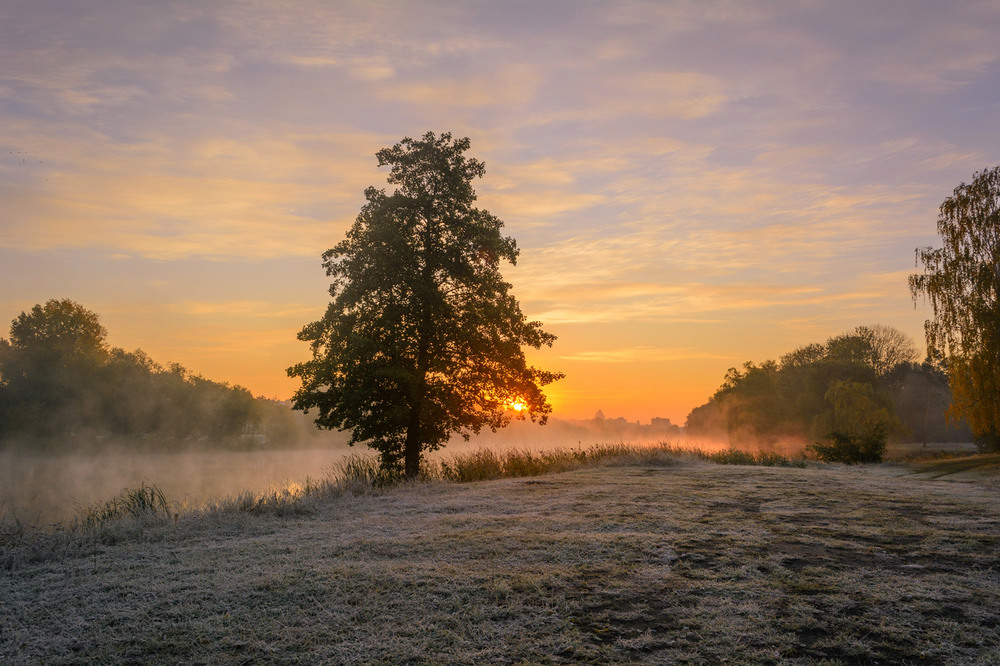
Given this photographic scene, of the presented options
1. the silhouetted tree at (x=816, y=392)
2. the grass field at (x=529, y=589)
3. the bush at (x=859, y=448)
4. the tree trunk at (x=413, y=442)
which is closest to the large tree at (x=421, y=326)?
the tree trunk at (x=413, y=442)

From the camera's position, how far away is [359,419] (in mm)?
16875

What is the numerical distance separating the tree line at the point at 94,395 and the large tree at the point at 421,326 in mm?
41662

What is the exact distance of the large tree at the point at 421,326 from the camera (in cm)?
1670

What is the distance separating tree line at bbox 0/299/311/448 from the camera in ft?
153

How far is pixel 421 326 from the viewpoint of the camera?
17328 millimetres

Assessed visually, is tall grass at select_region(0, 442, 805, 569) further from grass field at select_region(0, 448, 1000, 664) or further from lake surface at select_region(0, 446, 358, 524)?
lake surface at select_region(0, 446, 358, 524)

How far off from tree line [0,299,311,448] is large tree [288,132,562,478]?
4166cm

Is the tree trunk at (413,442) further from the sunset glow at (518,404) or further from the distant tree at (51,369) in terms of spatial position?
the distant tree at (51,369)

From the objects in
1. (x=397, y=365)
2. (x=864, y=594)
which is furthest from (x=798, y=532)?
(x=397, y=365)

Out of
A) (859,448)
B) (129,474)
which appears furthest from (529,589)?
(129,474)

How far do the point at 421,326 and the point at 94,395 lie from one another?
4497 centimetres

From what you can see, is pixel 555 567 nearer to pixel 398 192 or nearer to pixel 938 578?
pixel 938 578

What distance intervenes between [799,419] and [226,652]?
211ft

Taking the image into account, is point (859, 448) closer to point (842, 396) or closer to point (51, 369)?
point (842, 396)
